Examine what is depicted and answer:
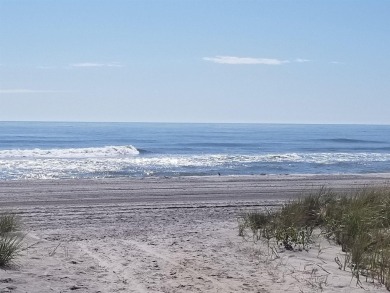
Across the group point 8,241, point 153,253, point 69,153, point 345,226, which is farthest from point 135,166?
point 8,241

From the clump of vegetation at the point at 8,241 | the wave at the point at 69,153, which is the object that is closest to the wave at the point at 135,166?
the wave at the point at 69,153

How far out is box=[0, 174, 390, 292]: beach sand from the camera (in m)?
6.62

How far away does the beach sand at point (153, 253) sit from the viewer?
21.7 ft

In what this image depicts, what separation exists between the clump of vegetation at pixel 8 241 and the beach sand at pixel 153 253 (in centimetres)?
15

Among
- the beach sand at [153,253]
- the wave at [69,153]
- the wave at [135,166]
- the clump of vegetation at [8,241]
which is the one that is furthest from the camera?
the wave at [69,153]

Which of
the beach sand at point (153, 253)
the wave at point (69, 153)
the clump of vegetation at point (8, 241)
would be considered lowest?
the wave at point (69, 153)

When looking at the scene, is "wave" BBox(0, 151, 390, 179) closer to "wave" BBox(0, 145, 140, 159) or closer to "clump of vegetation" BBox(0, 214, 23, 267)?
"wave" BBox(0, 145, 140, 159)

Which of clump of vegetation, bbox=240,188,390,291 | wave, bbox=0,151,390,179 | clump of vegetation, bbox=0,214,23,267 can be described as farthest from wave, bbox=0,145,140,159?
clump of vegetation, bbox=240,188,390,291

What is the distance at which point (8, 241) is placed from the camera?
750 cm

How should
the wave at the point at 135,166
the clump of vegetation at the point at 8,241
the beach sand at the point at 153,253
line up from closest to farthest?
the beach sand at the point at 153,253 → the clump of vegetation at the point at 8,241 → the wave at the point at 135,166

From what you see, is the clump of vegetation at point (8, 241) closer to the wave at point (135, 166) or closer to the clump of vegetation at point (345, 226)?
the clump of vegetation at point (345, 226)

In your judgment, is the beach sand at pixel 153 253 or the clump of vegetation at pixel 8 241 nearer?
the beach sand at pixel 153 253

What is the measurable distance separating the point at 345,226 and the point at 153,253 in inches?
114

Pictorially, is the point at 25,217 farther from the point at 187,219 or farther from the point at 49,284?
the point at 49,284
